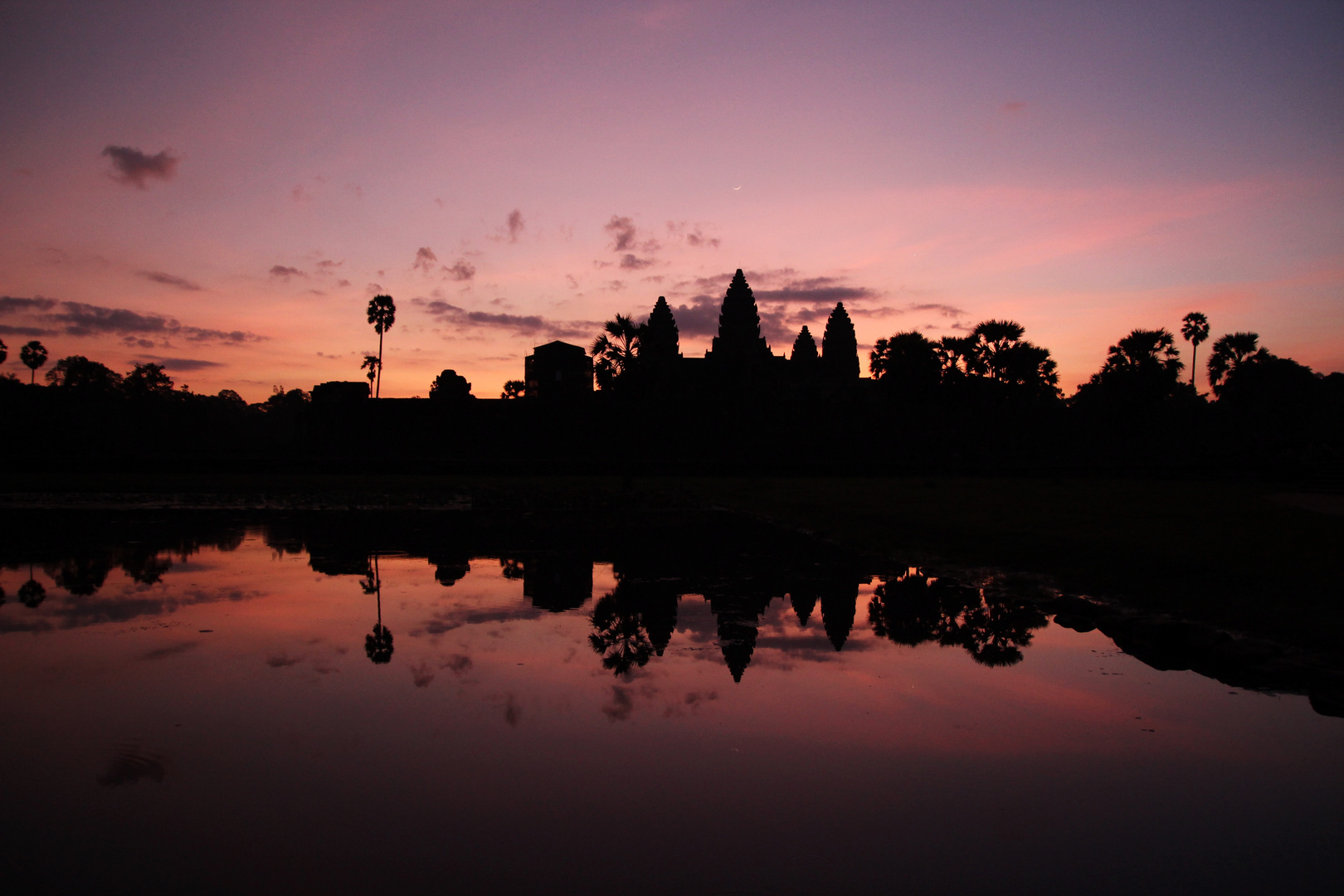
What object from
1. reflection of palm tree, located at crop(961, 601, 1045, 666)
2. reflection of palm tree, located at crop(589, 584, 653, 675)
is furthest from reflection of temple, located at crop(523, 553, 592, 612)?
reflection of palm tree, located at crop(961, 601, 1045, 666)

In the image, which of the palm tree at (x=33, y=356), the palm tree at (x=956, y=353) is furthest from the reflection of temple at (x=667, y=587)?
the palm tree at (x=33, y=356)

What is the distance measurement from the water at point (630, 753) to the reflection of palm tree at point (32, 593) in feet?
0.41

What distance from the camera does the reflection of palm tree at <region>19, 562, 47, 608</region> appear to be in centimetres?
923

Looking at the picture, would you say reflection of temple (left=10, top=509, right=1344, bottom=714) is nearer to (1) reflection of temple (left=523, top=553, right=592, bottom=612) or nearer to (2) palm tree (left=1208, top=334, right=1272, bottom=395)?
(1) reflection of temple (left=523, top=553, right=592, bottom=612)

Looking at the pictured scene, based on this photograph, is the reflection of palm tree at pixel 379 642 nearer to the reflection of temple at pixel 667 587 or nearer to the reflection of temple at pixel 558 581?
the reflection of temple at pixel 667 587

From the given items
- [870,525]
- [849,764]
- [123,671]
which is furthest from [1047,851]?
A: [870,525]

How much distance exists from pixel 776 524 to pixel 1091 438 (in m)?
35.8

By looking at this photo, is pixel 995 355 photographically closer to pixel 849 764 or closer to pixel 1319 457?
pixel 1319 457

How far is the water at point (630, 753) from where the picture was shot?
3.73 m

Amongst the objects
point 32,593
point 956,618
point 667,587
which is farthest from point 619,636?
point 32,593

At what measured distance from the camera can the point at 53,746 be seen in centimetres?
498

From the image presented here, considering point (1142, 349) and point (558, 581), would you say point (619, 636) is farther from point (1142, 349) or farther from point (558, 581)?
point (1142, 349)

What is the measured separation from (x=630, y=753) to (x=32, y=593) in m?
8.70

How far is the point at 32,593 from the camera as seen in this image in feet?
32.0
